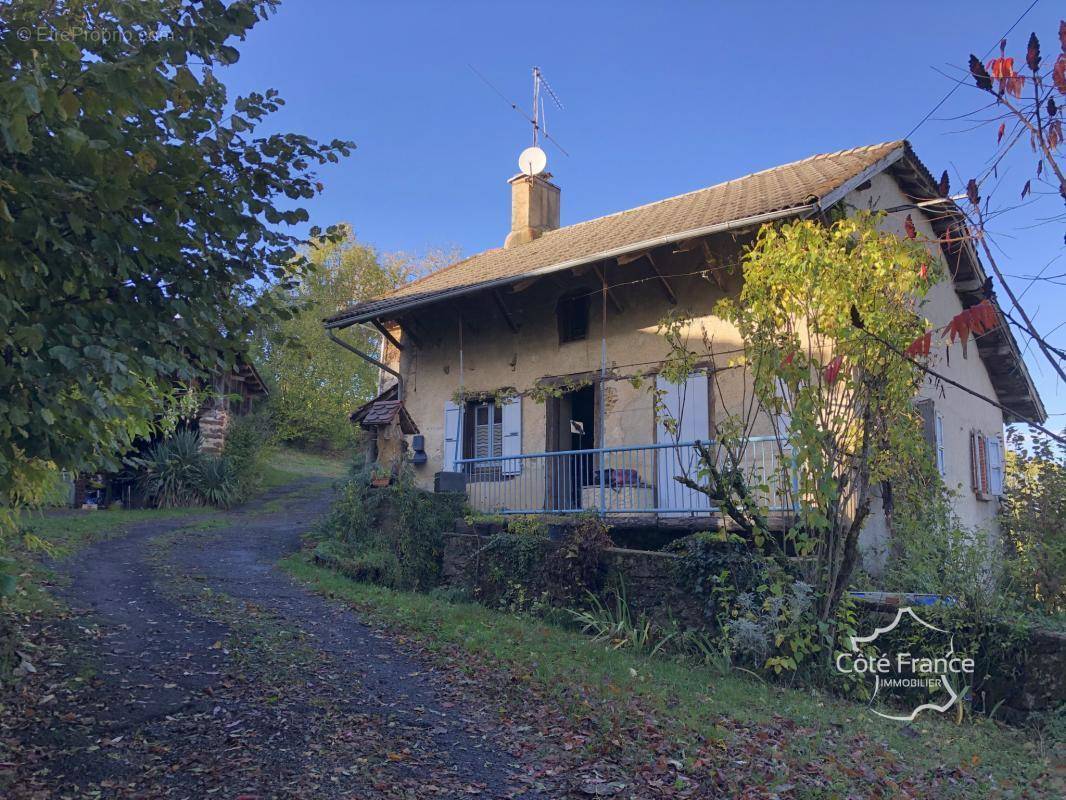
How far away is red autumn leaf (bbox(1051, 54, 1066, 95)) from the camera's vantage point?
2.49 metres

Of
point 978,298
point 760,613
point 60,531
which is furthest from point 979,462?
point 60,531

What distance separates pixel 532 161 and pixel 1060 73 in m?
13.8

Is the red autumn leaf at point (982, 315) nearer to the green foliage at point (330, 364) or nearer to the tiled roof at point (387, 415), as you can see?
the tiled roof at point (387, 415)

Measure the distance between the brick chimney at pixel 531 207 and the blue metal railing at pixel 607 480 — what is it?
556cm

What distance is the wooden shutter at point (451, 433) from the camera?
1256cm

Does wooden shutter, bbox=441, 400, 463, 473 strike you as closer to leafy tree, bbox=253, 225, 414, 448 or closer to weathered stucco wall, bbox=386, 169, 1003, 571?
weathered stucco wall, bbox=386, 169, 1003, 571

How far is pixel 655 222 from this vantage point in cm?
1173

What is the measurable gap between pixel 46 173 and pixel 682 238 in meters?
7.18

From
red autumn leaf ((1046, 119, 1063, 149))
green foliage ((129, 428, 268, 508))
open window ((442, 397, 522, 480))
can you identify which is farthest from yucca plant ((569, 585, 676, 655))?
green foliage ((129, 428, 268, 508))

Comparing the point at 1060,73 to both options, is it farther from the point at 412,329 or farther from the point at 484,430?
the point at 412,329

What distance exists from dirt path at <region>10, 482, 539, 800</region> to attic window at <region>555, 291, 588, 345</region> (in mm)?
5392

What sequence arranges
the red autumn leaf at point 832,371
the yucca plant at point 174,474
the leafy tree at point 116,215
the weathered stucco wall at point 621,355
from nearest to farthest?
1. the leafy tree at point 116,215
2. the red autumn leaf at point 832,371
3. the weathered stucco wall at point 621,355
4. the yucca plant at point 174,474

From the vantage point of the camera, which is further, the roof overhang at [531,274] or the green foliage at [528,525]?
the green foliage at [528,525]

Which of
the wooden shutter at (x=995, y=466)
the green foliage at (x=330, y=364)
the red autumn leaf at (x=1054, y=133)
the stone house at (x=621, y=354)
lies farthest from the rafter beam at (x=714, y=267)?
the green foliage at (x=330, y=364)
